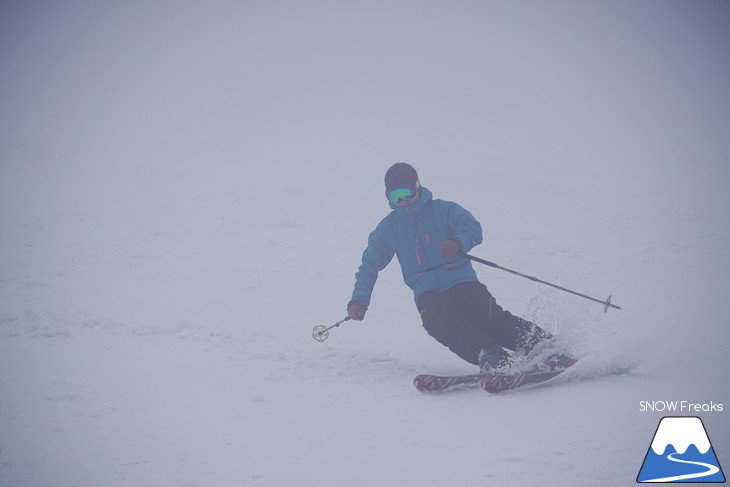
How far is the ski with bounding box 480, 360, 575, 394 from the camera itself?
4.06 metres

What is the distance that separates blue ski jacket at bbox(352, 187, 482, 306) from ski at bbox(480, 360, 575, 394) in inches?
34.9

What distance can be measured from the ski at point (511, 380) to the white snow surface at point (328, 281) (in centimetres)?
9

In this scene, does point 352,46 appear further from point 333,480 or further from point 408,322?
point 333,480

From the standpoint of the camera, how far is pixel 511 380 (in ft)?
13.5

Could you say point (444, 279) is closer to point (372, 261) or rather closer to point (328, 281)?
point (372, 261)

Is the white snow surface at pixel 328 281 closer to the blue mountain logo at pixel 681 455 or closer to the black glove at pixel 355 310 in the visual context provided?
the blue mountain logo at pixel 681 455

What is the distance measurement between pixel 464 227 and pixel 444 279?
471 millimetres

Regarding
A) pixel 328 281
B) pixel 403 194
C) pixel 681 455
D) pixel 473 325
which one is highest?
pixel 403 194

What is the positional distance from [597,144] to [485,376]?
16.7 metres

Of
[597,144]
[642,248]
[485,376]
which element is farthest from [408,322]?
[597,144]

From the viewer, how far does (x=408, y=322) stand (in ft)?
23.0

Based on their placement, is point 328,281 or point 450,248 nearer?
point 450,248

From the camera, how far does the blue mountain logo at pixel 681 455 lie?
2.69 m

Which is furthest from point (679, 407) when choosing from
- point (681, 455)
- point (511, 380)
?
point (511, 380)
